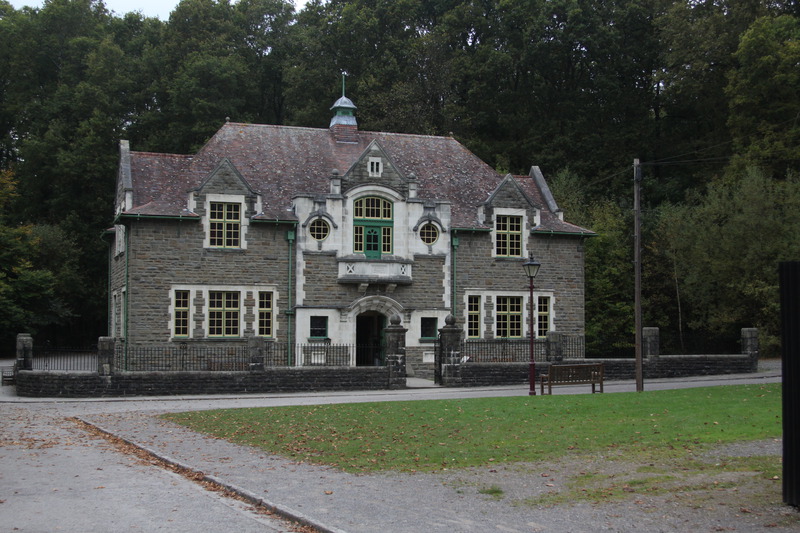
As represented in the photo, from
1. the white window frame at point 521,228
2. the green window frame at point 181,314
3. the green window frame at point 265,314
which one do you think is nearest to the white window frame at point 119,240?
the green window frame at point 181,314

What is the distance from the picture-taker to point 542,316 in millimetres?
36875

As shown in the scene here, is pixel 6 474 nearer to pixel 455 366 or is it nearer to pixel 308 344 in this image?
pixel 455 366

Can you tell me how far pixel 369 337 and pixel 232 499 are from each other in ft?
86.5

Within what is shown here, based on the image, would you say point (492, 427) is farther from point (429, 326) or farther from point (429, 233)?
point (429, 233)

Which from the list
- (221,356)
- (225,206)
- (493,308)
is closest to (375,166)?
(225,206)

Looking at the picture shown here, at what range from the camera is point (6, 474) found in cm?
Result: 1254

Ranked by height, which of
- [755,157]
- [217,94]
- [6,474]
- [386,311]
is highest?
[217,94]

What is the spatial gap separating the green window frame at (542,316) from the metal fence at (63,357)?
1759cm

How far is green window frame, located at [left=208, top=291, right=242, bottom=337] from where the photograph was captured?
109 feet

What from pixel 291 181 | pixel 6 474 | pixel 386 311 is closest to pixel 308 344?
pixel 386 311

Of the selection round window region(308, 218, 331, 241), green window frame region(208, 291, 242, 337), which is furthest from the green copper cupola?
green window frame region(208, 291, 242, 337)

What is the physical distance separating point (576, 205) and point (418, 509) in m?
39.4

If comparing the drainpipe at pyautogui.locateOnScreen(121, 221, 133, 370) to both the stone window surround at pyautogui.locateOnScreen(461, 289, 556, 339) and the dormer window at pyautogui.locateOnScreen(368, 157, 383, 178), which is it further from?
the stone window surround at pyautogui.locateOnScreen(461, 289, 556, 339)

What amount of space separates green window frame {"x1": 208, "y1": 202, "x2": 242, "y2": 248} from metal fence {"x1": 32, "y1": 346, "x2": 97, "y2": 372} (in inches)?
288
